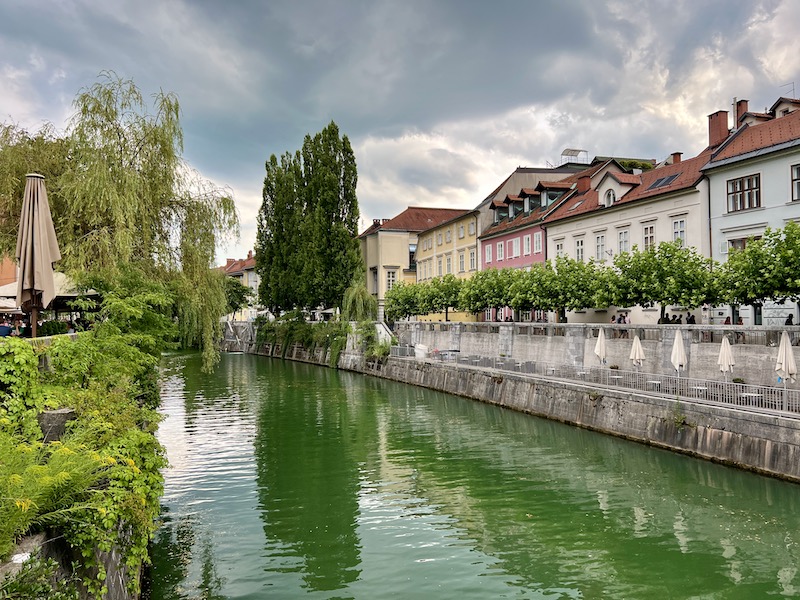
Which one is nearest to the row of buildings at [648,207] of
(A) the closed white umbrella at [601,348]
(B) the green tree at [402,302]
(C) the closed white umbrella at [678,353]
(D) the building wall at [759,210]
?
(D) the building wall at [759,210]

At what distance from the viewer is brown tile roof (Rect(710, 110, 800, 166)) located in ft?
95.2

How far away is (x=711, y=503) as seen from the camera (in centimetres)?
1483

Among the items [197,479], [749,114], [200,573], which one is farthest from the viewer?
[749,114]

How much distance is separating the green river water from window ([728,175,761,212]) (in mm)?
15077

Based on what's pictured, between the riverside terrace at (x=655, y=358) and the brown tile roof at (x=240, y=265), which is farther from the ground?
the brown tile roof at (x=240, y=265)

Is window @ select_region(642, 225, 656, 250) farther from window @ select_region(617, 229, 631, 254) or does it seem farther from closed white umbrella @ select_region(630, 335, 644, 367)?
closed white umbrella @ select_region(630, 335, 644, 367)

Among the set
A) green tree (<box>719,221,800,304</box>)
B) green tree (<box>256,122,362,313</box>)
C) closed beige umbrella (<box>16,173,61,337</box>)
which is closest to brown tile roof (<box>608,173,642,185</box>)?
green tree (<box>719,221,800,304</box>)

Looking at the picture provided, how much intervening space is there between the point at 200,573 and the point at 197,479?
6642 mm

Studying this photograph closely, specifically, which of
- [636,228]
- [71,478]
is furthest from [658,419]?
[636,228]

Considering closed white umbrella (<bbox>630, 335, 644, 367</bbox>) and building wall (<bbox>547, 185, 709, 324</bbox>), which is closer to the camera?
closed white umbrella (<bbox>630, 335, 644, 367</bbox>)

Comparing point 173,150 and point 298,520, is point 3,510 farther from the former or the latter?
point 173,150

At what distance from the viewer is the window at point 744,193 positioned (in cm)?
2972

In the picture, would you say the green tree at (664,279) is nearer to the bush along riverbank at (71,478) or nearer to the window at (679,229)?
the window at (679,229)

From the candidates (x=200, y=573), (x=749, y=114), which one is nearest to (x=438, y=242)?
(x=749, y=114)
